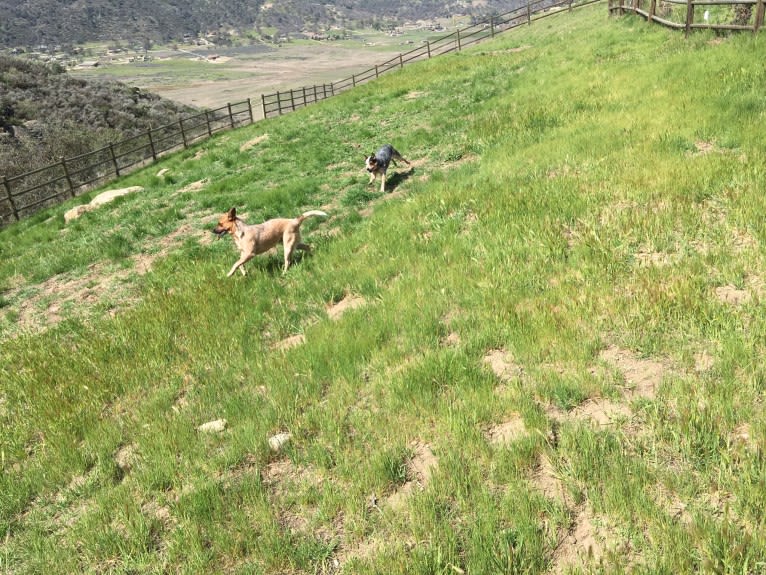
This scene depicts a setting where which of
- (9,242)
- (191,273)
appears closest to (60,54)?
(9,242)

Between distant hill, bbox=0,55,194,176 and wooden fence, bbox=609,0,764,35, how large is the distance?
3735 centimetres

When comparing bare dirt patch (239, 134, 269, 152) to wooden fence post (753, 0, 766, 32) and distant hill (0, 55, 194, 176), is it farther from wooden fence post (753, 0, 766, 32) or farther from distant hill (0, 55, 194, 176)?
distant hill (0, 55, 194, 176)

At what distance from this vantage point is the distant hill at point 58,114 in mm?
34500

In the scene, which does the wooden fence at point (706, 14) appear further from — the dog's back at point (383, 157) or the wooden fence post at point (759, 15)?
the dog's back at point (383, 157)

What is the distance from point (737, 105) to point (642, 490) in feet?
29.5

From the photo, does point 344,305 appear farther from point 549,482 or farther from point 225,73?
point 225,73

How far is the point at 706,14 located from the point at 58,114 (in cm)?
4672

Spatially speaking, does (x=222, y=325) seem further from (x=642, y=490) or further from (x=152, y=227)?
(x=152, y=227)

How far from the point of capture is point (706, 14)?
1495cm

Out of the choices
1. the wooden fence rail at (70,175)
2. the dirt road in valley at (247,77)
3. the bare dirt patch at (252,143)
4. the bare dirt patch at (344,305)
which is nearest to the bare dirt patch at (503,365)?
the bare dirt patch at (344,305)

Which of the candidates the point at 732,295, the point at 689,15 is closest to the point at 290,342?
the point at 732,295

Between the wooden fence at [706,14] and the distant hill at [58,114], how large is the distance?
37347 millimetres

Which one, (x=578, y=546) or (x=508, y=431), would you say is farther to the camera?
(x=508, y=431)

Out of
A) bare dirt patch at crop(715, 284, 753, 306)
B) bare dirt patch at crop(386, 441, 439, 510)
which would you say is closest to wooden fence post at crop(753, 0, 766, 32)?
bare dirt patch at crop(715, 284, 753, 306)
